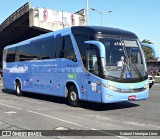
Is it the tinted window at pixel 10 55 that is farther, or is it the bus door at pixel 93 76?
the tinted window at pixel 10 55

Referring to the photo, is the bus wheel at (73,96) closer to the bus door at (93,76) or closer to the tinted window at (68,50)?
the bus door at (93,76)

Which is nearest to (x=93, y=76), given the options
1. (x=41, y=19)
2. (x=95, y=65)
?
(x=95, y=65)

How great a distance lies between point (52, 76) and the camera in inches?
643

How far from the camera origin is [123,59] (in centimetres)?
1295

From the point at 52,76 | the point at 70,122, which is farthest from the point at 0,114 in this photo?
the point at 52,76

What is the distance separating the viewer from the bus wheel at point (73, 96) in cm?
1417

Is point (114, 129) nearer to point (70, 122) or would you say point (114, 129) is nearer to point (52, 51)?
point (70, 122)

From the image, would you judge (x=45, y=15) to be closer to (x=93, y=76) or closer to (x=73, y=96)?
(x=73, y=96)

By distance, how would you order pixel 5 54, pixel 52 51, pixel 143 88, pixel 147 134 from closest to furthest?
pixel 147 134, pixel 143 88, pixel 52 51, pixel 5 54

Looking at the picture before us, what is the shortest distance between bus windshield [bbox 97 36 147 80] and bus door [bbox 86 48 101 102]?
1.44ft

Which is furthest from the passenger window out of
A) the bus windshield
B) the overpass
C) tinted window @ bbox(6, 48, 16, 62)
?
the overpass

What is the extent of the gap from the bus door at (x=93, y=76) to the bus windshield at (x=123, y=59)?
0.44 meters

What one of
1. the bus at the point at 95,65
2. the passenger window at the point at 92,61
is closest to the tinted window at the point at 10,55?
the bus at the point at 95,65

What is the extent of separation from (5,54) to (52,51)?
8.39 m
